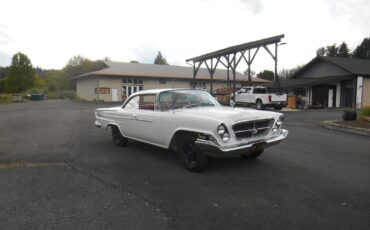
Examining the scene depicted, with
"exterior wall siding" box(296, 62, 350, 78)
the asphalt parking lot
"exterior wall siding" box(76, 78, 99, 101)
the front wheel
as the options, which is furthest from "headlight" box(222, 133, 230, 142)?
"exterior wall siding" box(76, 78, 99, 101)

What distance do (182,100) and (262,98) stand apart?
1717 centimetres

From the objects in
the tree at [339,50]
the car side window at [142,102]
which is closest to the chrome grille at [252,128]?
the car side window at [142,102]

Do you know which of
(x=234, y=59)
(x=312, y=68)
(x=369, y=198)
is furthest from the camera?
(x=312, y=68)

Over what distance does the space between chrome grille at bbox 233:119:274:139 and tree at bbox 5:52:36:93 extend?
257ft

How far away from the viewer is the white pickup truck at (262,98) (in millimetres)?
22406

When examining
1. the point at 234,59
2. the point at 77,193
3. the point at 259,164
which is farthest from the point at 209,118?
the point at 234,59

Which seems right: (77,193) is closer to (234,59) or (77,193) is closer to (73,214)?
(73,214)

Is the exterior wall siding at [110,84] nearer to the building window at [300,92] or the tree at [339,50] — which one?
the building window at [300,92]

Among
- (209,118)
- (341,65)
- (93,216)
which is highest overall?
(341,65)

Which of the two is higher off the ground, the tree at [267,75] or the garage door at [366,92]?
the tree at [267,75]

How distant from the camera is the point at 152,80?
4284 cm

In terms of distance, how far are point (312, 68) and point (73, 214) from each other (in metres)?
37.0

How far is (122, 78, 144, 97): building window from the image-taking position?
4088cm

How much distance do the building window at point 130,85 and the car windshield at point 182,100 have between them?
34786 mm
